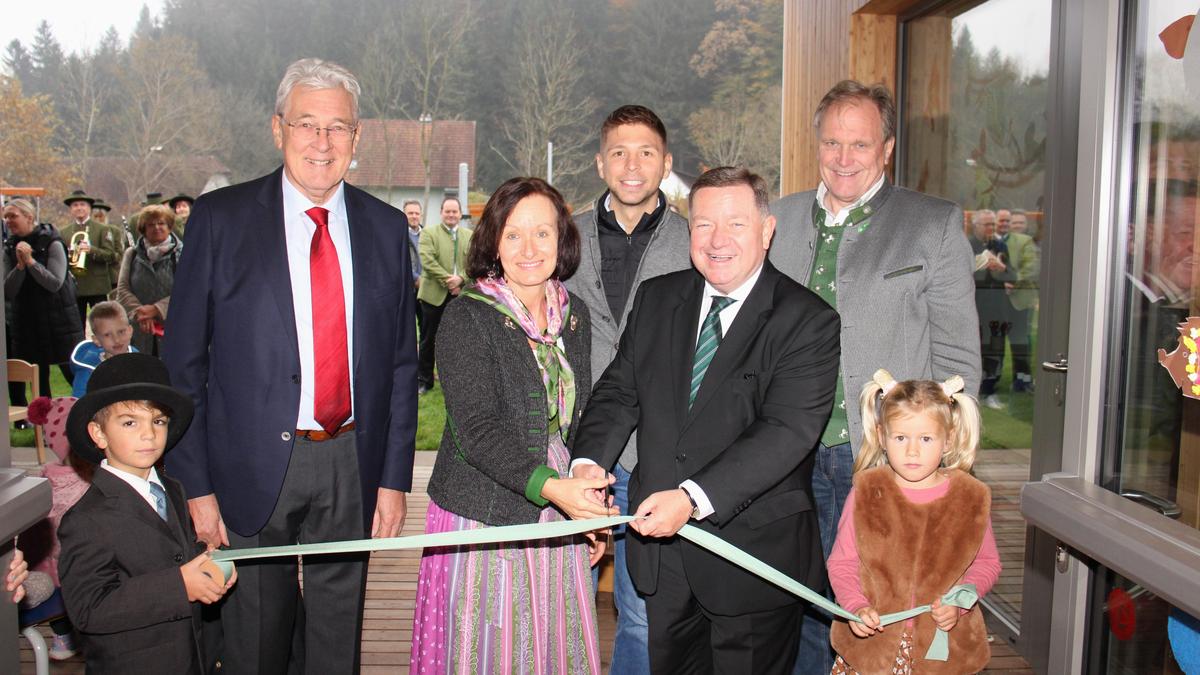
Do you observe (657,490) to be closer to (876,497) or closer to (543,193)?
(876,497)

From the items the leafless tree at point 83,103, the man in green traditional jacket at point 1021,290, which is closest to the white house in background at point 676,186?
the man in green traditional jacket at point 1021,290

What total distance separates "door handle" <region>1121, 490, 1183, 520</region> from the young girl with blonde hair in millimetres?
389

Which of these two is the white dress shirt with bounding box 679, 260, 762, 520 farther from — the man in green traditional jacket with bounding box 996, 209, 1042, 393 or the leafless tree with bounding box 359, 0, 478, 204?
the leafless tree with bounding box 359, 0, 478, 204

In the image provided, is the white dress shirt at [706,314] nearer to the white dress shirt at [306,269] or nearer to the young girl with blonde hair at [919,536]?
the young girl with blonde hair at [919,536]

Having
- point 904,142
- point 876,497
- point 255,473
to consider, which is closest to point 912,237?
point 876,497

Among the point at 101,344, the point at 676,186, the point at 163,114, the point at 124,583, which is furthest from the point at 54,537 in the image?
the point at 163,114

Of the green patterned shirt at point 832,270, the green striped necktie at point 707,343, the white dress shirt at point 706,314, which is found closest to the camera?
the white dress shirt at point 706,314

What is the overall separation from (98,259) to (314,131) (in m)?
8.26

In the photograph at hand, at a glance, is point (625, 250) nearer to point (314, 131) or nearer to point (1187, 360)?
point (314, 131)

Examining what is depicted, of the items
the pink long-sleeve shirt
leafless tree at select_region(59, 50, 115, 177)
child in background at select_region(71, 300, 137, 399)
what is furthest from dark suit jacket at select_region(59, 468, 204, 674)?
leafless tree at select_region(59, 50, 115, 177)

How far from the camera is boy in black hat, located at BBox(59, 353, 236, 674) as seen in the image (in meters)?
2.06

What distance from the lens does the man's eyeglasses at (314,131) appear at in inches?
96.4

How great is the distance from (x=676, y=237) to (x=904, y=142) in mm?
3003

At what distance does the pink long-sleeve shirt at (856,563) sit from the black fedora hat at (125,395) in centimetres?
160
